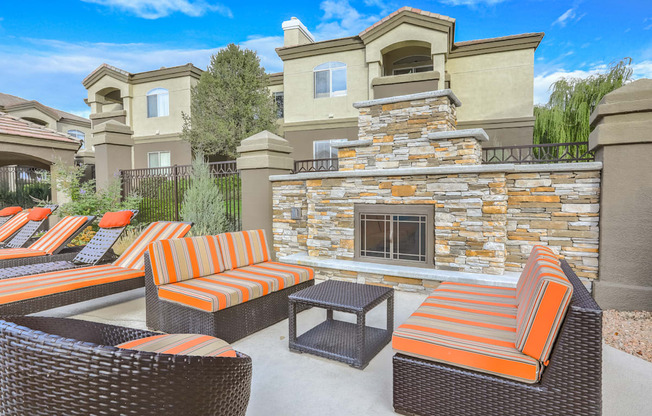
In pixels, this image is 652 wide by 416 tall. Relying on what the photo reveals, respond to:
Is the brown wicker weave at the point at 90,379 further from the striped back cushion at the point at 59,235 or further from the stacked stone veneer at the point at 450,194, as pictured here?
the striped back cushion at the point at 59,235

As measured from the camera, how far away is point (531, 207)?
493cm

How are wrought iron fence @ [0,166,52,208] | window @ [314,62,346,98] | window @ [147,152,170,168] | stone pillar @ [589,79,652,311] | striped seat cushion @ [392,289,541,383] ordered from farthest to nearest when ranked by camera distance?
window @ [147,152,170,168]
window @ [314,62,346,98]
wrought iron fence @ [0,166,52,208]
stone pillar @ [589,79,652,311]
striped seat cushion @ [392,289,541,383]

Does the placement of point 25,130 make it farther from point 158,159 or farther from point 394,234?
point 394,234

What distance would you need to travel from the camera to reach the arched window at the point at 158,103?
16.2 metres

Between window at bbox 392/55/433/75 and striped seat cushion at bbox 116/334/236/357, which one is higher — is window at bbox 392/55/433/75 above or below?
above

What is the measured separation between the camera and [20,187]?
479 inches

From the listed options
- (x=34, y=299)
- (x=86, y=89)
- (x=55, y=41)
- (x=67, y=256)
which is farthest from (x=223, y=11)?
(x=34, y=299)

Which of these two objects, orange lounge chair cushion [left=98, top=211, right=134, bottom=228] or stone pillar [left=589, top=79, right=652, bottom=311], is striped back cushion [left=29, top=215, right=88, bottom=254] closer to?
orange lounge chair cushion [left=98, top=211, right=134, bottom=228]

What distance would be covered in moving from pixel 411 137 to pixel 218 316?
4009mm

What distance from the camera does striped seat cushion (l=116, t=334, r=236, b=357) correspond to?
7.08 ft

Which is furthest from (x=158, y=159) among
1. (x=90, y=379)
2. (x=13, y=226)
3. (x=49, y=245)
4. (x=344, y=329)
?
(x=90, y=379)

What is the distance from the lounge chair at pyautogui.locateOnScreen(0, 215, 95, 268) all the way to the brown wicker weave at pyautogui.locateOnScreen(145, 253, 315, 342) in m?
2.94

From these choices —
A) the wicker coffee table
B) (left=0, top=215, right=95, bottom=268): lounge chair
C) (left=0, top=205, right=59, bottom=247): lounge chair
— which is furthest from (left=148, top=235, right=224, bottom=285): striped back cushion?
(left=0, top=205, right=59, bottom=247): lounge chair

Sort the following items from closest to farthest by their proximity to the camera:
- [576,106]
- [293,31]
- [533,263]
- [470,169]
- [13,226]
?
[533,263]
[470,169]
[13,226]
[576,106]
[293,31]
